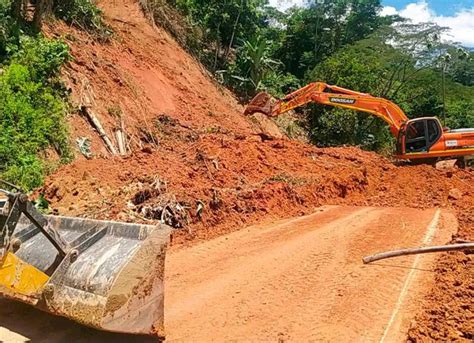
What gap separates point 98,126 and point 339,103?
7.42 metres

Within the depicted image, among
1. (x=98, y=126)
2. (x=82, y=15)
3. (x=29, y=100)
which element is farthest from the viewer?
(x=82, y=15)

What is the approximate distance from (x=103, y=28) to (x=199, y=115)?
4.74 m

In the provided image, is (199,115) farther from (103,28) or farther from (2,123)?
(2,123)

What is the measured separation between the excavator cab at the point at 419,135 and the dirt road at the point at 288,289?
6.06 meters

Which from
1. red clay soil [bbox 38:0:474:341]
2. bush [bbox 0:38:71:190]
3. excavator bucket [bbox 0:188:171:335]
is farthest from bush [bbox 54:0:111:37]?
excavator bucket [bbox 0:188:171:335]

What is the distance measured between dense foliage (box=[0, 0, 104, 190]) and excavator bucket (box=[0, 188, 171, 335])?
19.2ft

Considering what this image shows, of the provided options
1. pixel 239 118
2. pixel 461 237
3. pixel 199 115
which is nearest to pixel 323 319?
pixel 461 237

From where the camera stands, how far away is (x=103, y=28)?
18.6 meters

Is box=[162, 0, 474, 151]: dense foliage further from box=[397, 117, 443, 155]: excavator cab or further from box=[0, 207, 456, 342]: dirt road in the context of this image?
box=[0, 207, 456, 342]: dirt road

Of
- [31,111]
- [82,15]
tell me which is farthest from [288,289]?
[82,15]

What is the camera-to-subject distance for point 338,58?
31328 millimetres

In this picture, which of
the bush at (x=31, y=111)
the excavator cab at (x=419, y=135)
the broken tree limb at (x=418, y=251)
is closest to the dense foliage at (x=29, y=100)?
the bush at (x=31, y=111)

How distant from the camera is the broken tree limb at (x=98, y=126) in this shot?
549 inches

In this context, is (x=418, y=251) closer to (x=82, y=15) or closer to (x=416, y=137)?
(x=416, y=137)
